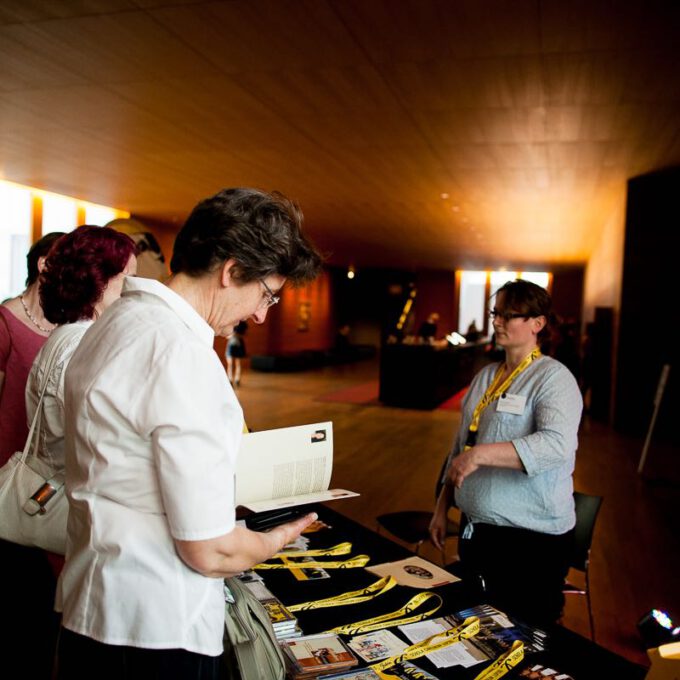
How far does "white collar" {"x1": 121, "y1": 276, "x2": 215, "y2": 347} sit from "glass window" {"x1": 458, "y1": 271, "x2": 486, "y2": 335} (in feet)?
92.4

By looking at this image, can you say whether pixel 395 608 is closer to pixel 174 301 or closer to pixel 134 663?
pixel 134 663

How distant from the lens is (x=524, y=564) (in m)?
2.26

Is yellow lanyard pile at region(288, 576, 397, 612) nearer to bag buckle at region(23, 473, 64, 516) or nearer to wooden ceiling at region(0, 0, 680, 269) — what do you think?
bag buckle at region(23, 473, 64, 516)

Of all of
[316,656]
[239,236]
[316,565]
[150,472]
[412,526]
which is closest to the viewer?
[150,472]

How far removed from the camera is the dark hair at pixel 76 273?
1.94m

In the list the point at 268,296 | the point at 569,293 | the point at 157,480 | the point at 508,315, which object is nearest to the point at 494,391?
the point at 508,315

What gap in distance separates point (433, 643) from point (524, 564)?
92 cm

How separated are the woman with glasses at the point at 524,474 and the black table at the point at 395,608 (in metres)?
0.41

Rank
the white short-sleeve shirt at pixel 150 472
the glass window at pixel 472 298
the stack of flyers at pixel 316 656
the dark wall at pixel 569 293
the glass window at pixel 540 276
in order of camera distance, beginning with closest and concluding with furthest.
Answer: the white short-sleeve shirt at pixel 150 472 → the stack of flyers at pixel 316 656 → the dark wall at pixel 569 293 → the glass window at pixel 540 276 → the glass window at pixel 472 298

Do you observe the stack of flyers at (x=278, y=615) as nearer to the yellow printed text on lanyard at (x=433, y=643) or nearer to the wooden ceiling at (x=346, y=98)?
the yellow printed text on lanyard at (x=433, y=643)

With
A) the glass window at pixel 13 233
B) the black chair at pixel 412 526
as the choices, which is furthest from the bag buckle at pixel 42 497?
the glass window at pixel 13 233

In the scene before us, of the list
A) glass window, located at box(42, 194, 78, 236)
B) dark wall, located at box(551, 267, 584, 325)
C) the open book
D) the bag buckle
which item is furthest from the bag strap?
dark wall, located at box(551, 267, 584, 325)

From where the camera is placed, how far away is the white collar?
1.06m

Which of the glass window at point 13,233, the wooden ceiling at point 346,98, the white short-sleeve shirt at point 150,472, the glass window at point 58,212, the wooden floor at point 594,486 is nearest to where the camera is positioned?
the white short-sleeve shirt at point 150,472
